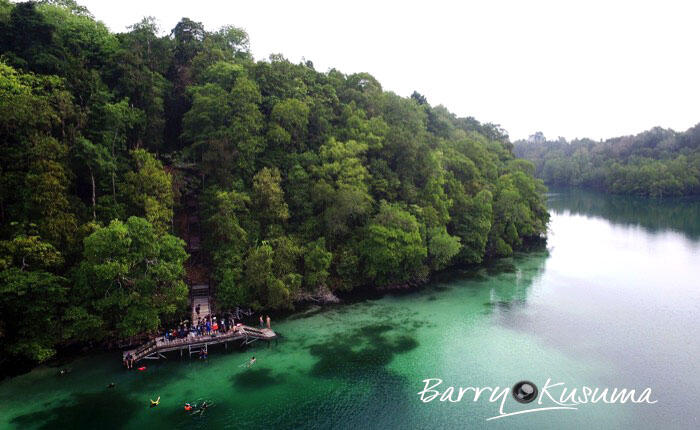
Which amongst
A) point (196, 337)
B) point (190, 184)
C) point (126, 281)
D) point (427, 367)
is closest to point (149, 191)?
point (190, 184)

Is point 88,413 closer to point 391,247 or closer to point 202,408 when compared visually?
point 202,408

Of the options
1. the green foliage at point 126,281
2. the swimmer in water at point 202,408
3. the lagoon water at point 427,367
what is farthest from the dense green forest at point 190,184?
the swimmer in water at point 202,408

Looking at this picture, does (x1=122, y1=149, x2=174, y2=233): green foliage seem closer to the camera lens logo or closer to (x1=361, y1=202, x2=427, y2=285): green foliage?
(x1=361, y1=202, x2=427, y2=285): green foliage

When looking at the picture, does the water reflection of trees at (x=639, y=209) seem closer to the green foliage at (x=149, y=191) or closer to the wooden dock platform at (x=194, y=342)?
the wooden dock platform at (x=194, y=342)

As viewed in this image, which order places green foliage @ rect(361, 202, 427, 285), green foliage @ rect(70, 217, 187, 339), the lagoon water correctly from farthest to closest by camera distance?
green foliage @ rect(361, 202, 427, 285) < green foliage @ rect(70, 217, 187, 339) < the lagoon water

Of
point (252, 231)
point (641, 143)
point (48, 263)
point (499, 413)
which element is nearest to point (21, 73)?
point (48, 263)

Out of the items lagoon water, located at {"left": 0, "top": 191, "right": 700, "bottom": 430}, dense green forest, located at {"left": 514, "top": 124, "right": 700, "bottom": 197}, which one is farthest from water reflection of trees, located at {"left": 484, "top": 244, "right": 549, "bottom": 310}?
dense green forest, located at {"left": 514, "top": 124, "right": 700, "bottom": 197}
